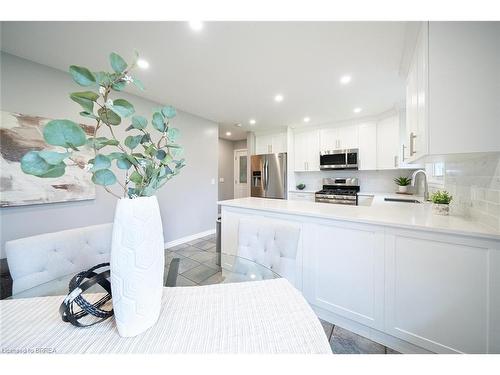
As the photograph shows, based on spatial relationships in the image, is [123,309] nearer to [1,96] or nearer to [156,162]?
[156,162]

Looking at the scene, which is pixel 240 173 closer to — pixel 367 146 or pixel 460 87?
pixel 367 146

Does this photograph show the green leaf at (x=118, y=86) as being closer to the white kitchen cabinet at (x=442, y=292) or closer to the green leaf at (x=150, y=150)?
the green leaf at (x=150, y=150)

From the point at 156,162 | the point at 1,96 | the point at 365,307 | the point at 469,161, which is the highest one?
the point at 1,96

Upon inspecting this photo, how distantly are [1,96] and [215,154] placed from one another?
284 cm

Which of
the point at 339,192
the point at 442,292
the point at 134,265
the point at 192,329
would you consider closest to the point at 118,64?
the point at 134,265

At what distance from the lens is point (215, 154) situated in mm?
4129

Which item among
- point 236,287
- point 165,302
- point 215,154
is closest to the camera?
point 165,302

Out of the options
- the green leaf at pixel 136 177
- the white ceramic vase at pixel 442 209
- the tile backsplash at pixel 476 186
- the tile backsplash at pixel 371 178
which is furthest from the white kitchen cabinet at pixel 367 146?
the green leaf at pixel 136 177

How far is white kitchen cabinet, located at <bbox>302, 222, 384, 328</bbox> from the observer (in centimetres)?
135

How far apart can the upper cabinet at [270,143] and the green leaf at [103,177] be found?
4317 millimetres

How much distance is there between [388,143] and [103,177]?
14.2 feet

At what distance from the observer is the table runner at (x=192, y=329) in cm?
54
